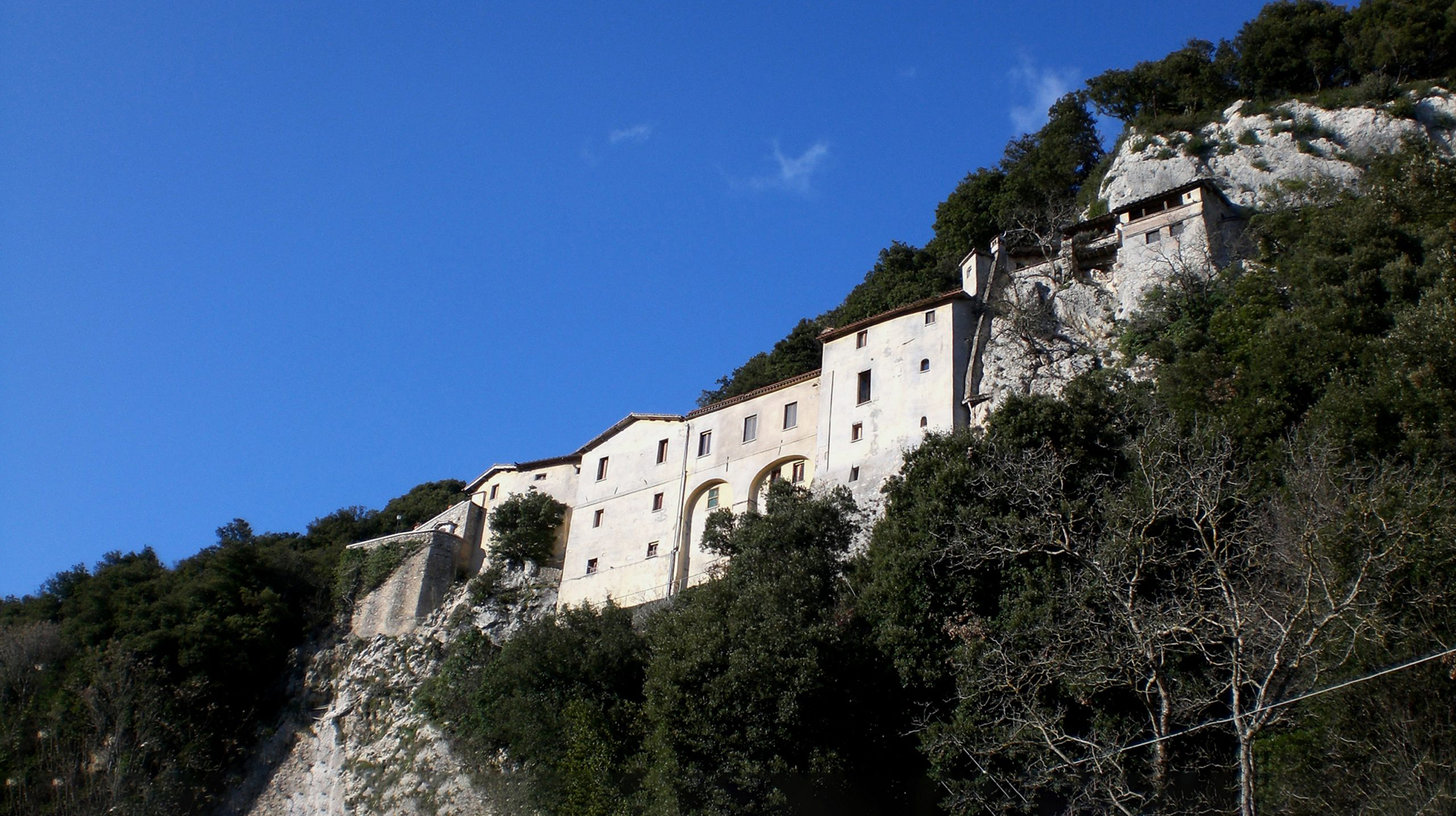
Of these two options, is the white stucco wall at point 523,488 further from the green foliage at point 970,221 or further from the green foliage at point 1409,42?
the green foliage at point 1409,42

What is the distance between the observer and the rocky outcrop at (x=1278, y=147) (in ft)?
120

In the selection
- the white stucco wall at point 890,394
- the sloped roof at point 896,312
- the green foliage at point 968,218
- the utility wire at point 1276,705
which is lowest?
the utility wire at point 1276,705

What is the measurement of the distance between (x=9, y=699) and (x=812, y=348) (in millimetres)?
33205

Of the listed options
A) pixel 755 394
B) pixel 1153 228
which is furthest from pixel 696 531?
pixel 1153 228

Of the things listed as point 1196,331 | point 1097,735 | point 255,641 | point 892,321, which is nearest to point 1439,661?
point 1097,735

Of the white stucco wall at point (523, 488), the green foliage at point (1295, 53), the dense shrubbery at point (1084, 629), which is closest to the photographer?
the dense shrubbery at point (1084, 629)

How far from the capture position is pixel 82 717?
36.5 meters

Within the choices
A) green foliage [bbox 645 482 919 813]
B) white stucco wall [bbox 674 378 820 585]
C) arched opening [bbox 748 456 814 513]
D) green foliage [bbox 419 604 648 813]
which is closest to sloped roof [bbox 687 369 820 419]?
white stucco wall [bbox 674 378 820 585]

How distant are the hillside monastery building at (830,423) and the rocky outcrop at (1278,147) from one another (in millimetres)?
2060

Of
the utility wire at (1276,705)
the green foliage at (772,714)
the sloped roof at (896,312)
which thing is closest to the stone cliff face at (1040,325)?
the sloped roof at (896,312)

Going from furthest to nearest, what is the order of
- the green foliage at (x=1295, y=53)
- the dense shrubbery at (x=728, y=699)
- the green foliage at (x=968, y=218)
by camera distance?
the green foliage at (x=968, y=218), the green foliage at (x=1295, y=53), the dense shrubbery at (x=728, y=699)

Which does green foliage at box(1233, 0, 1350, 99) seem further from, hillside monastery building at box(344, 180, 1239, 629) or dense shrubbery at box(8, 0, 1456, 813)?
dense shrubbery at box(8, 0, 1456, 813)

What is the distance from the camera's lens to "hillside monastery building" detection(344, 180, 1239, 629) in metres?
34.7

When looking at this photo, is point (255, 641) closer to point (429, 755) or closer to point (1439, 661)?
point (429, 755)
